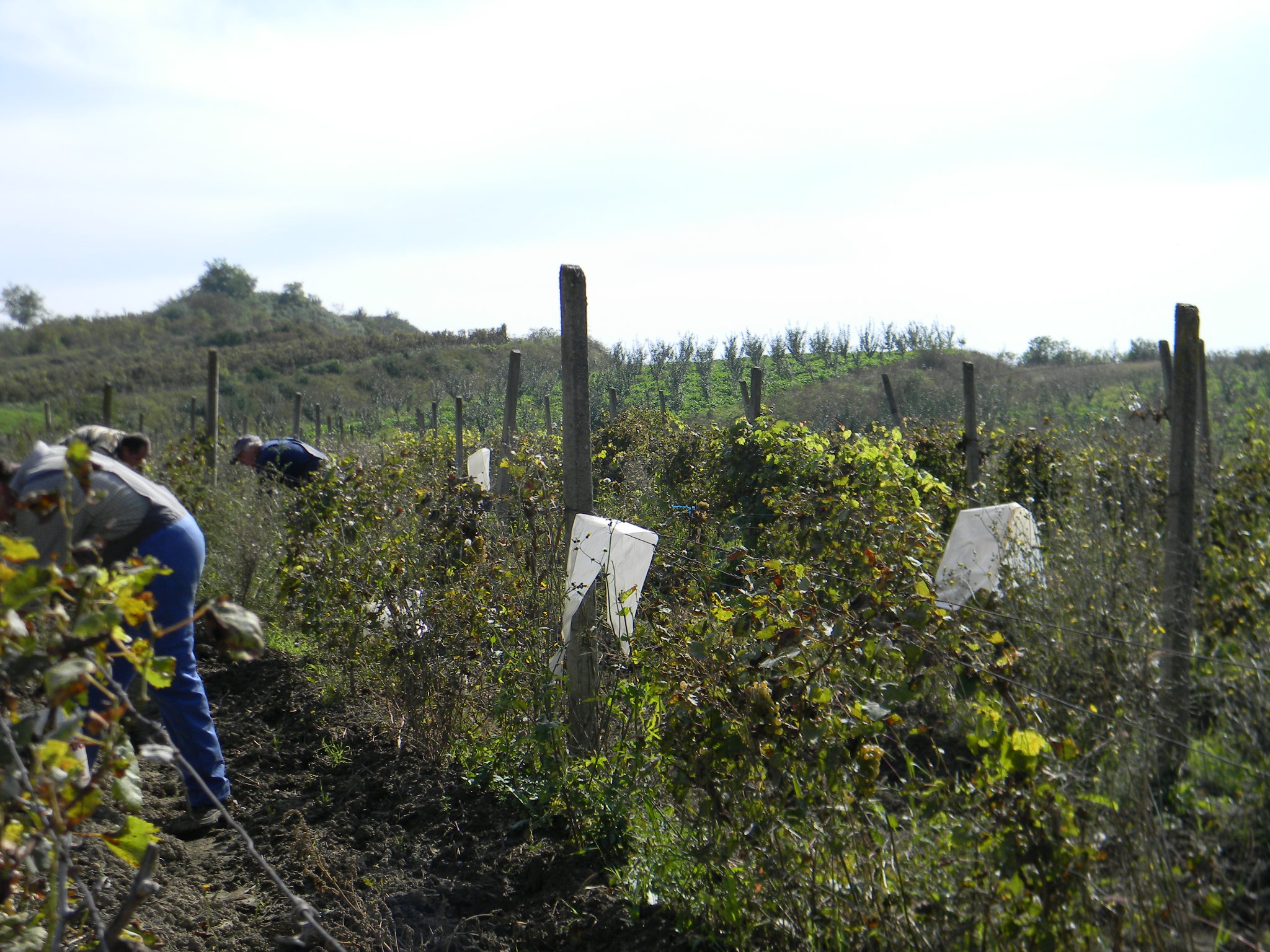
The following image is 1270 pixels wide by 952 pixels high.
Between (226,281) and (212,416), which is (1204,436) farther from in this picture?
(226,281)

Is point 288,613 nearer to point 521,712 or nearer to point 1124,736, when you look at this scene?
point 521,712

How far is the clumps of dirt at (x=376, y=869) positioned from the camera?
2.72m

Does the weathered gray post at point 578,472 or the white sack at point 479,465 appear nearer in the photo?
the weathered gray post at point 578,472

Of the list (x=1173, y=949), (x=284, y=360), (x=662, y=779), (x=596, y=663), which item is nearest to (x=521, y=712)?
(x=596, y=663)

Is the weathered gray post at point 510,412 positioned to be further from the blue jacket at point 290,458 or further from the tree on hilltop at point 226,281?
the tree on hilltop at point 226,281

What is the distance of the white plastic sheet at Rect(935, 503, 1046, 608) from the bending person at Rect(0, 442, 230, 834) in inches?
129

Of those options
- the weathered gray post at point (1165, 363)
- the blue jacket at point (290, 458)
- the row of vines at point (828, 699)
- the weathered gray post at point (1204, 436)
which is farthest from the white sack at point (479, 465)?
the weathered gray post at point (1165, 363)

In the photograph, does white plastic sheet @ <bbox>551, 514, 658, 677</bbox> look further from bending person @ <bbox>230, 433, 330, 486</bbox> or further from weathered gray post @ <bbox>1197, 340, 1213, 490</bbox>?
weathered gray post @ <bbox>1197, 340, 1213, 490</bbox>

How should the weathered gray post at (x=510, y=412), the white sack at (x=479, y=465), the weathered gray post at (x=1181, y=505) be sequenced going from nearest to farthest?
the weathered gray post at (x=1181, y=505) < the weathered gray post at (x=510, y=412) < the white sack at (x=479, y=465)

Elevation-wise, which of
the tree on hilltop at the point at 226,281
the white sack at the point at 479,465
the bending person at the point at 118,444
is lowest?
the white sack at the point at 479,465

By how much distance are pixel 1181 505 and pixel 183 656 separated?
12.7 feet

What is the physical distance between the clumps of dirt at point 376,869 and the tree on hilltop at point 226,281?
5956 centimetres

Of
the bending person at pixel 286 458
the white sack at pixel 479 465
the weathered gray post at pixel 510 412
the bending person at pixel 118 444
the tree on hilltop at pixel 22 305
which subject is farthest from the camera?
the tree on hilltop at pixel 22 305

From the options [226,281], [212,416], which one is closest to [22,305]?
[226,281]
